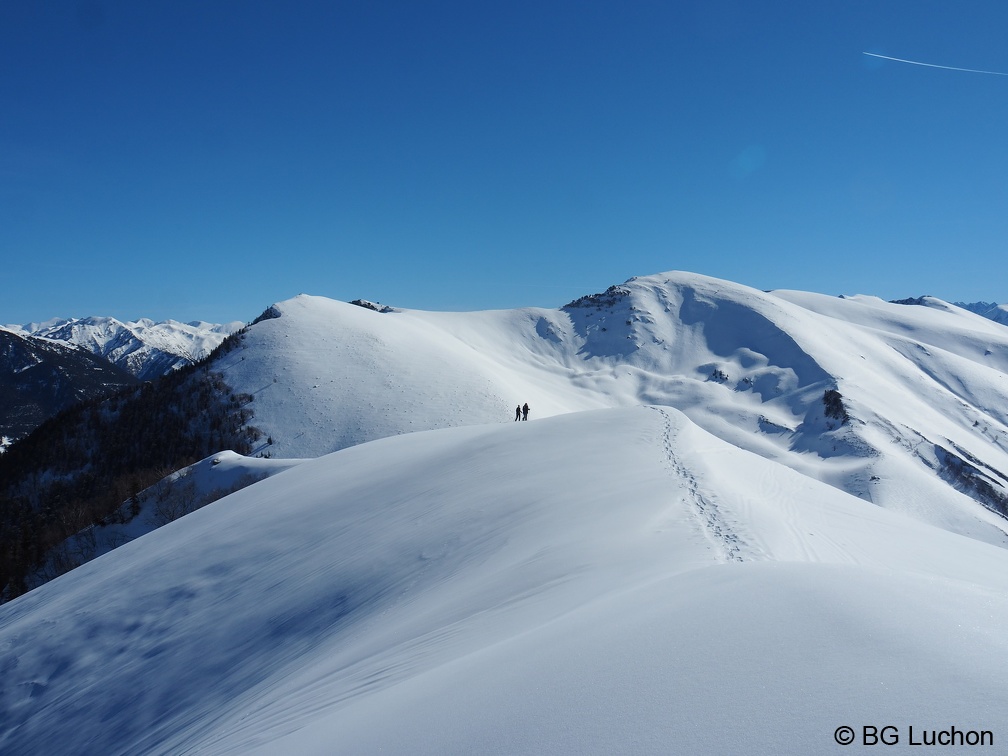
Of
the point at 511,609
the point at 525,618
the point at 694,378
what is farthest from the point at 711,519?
the point at 694,378

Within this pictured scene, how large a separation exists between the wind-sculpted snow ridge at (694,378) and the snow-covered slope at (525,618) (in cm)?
3385

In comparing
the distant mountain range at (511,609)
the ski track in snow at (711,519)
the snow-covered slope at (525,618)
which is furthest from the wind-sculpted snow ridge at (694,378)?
the ski track in snow at (711,519)

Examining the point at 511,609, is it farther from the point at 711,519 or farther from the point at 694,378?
the point at 694,378

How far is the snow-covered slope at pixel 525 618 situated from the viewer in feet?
13.3

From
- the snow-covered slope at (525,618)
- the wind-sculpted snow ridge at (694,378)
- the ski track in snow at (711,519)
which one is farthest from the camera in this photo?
the wind-sculpted snow ridge at (694,378)

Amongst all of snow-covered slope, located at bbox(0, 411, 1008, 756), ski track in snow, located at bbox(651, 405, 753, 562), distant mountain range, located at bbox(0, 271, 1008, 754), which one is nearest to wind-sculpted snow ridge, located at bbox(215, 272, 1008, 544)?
distant mountain range, located at bbox(0, 271, 1008, 754)

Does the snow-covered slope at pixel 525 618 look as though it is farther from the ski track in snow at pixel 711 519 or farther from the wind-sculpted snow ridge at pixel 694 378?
the wind-sculpted snow ridge at pixel 694 378

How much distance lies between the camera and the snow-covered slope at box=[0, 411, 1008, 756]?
160 inches

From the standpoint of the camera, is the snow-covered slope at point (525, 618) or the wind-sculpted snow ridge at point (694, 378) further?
the wind-sculpted snow ridge at point (694, 378)

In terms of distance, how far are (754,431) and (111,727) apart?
7588cm

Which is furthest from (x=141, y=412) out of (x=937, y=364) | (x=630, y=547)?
(x=937, y=364)

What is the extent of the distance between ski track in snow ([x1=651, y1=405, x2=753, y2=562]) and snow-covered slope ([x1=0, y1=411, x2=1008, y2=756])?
0.07 m

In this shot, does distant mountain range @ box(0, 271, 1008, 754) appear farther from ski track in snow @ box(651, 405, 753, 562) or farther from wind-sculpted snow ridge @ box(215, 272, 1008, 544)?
wind-sculpted snow ridge @ box(215, 272, 1008, 544)

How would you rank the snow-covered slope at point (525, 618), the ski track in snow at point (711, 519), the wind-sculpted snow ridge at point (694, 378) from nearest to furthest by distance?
1. the snow-covered slope at point (525, 618)
2. the ski track in snow at point (711, 519)
3. the wind-sculpted snow ridge at point (694, 378)
